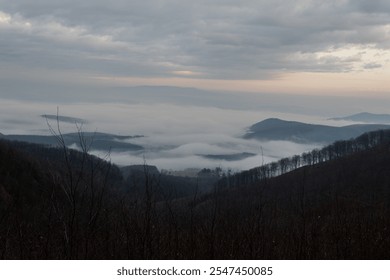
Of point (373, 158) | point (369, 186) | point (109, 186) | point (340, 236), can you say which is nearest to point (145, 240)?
point (109, 186)

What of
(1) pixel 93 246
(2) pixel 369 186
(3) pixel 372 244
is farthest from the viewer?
(2) pixel 369 186

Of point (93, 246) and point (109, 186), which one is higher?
point (109, 186)

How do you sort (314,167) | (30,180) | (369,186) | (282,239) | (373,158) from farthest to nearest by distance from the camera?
1. (314,167)
2. (373,158)
3. (369,186)
4. (30,180)
5. (282,239)

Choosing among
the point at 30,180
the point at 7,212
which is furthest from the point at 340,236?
the point at 30,180

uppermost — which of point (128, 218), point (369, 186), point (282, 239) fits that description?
point (128, 218)

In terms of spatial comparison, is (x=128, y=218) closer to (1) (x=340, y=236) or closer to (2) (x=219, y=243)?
(2) (x=219, y=243)

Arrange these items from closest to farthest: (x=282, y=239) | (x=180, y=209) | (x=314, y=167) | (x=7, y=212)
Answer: (x=7, y=212), (x=282, y=239), (x=180, y=209), (x=314, y=167)
